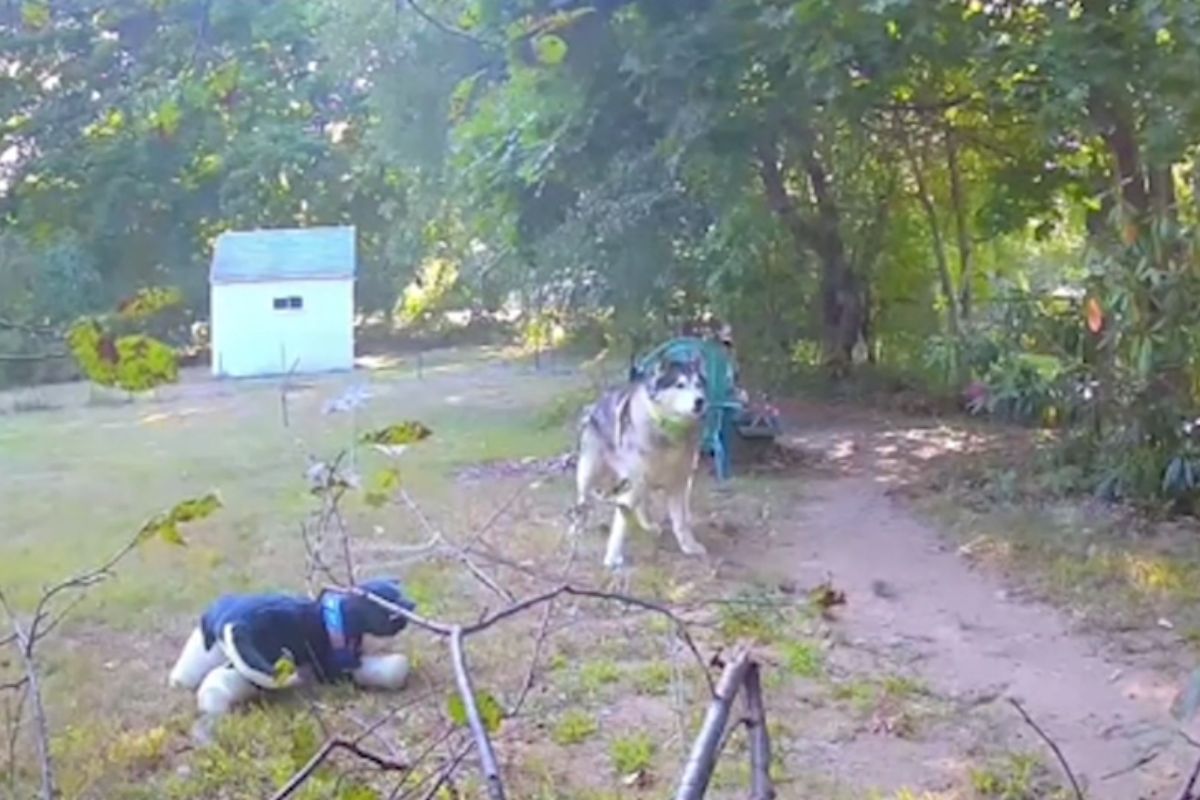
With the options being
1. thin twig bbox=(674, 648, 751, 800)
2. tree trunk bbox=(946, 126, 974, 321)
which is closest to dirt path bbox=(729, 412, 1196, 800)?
thin twig bbox=(674, 648, 751, 800)

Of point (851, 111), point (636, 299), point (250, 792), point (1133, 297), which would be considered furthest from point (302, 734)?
point (636, 299)

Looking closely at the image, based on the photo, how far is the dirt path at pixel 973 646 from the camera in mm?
2945

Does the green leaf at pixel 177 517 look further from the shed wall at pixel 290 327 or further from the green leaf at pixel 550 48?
the shed wall at pixel 290 327

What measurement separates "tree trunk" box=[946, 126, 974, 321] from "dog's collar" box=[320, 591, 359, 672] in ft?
21.4

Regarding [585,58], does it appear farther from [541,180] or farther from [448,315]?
[448,315]

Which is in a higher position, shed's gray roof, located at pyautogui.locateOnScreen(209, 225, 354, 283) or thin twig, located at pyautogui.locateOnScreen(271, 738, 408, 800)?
thin twig, located at pyautogui.locateOnScreen(271, 738, 408, 800)

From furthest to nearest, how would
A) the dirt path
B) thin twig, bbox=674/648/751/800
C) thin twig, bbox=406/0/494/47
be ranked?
1. the dirt path
2. thin twig, bbox=406/0/494/47
3. thin twig, bbox=674/648/751/800

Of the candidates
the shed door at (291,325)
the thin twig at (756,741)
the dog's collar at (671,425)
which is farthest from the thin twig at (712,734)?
the shed door at (291,325)

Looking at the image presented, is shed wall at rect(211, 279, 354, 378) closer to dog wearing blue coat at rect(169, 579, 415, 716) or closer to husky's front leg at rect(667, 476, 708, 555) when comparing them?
husky's front leg at rect(667, 476, 708, 555)

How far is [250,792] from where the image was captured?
2701 millimetres

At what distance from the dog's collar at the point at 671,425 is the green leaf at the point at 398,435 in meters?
3.45

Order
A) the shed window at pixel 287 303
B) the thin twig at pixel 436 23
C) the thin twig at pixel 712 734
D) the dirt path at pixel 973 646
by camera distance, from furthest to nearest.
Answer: the shed window at pixel 287 303 → the dirt path at pixel 973 646 → the thin twig at pixel 436 23 → the thin twig at pixel 712 734

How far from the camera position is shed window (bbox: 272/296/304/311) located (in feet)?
39.5

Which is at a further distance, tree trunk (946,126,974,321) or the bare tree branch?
tree trunk (946,126,974,321)
